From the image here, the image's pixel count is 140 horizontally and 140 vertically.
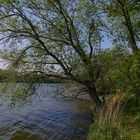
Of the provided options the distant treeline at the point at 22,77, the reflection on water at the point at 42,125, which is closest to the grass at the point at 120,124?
the distant treeline at the point at 22,77

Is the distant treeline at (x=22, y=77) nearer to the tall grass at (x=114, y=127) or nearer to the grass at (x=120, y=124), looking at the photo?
the grass at (x=120, y=124)

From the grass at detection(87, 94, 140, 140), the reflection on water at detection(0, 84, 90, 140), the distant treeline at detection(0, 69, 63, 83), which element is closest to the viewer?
the grass at detection(87, 94, 140, 140)

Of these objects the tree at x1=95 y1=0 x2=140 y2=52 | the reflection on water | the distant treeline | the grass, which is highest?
the tree at x1=95 y1=0 x2=140 y2=52

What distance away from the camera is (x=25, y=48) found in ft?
49.3

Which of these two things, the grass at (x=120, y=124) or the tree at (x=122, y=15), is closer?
the grass at (x=120, y=124)

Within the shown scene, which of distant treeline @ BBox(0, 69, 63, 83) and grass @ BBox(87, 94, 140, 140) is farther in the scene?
distant treeline @ BBox(0, 69, 63, 83)

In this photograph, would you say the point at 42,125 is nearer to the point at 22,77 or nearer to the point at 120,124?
the point at 22,77

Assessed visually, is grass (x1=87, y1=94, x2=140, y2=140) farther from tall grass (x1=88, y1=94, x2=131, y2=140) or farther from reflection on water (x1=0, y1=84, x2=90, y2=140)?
reflection on water (x1=0, y1=84, x2=90, y2=140)

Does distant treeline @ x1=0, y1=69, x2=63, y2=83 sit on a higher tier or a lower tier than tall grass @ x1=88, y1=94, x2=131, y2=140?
higher

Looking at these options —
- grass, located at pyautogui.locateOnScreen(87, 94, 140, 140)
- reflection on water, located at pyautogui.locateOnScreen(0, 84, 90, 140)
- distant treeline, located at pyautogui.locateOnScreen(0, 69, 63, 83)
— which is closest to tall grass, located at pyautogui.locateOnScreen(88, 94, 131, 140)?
grass, located at pyautogui.locateOnScreen(87, 94, 140, 140)

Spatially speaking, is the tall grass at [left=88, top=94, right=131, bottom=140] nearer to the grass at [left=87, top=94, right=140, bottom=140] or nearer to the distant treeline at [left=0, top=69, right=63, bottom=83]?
the grass at [left=87, top=94, right=140, bottom=140]

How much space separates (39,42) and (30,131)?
6149 mm

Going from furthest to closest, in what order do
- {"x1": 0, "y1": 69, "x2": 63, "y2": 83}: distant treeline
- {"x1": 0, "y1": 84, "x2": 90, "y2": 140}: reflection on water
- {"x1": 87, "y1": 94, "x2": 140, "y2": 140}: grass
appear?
{"x1": 0, "y1": 84, "x2": 90, "y2": 140}: reflection on water < {"x1": 0, "y1": 69, "x2": 63, "y2": 83}: distant treeline < {"x1": 87, "y1": 94, "x2": 140, "y2": 140}: grass

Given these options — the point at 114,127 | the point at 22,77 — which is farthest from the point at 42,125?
the point at 114,127
